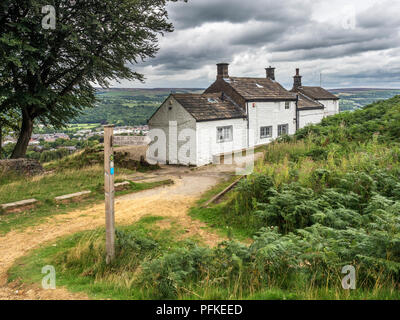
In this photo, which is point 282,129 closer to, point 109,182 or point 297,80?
point 297,80

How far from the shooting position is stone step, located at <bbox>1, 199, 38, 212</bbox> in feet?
33.5

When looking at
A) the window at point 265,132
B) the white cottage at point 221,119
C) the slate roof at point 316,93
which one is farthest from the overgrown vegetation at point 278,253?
the slate roof at point 316,93

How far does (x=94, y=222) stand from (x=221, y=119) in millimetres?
16773

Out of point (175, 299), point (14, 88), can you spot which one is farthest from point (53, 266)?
point (14, 88)

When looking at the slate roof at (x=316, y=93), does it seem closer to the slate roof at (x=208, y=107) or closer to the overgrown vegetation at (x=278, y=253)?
the slate roof at (x=208, y=107)

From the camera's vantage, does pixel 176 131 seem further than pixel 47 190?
Yes

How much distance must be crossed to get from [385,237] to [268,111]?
85.5 feet

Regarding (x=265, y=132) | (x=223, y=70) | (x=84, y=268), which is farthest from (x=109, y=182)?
(x=223, y=70)

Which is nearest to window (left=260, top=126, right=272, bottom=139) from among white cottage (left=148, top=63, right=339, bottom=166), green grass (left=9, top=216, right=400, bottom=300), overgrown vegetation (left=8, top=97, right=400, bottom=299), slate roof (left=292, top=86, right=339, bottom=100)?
white cottage (left=148, top=63, right=339, bottom=166)

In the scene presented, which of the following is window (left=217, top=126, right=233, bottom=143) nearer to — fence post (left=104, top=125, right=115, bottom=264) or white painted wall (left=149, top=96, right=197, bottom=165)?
white painted wall (left=149, top=96, right=197, bottom=165)

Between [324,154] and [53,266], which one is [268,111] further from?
[53,266]

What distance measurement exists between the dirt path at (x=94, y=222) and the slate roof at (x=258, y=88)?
15541 millimetres

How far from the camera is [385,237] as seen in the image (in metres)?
4.79

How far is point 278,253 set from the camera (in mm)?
→ 5051
